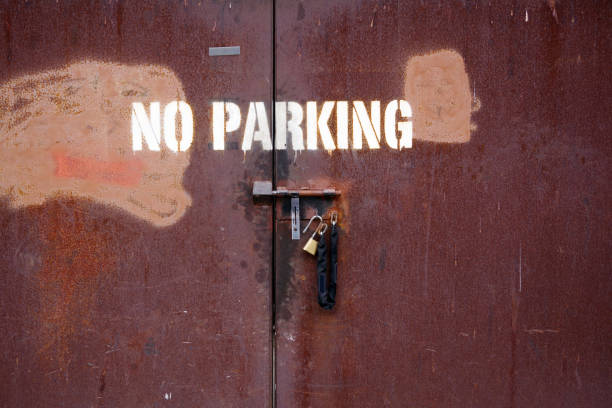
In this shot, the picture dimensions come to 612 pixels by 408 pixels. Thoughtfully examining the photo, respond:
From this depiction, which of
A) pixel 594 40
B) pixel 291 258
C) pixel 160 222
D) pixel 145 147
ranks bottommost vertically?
pixel 291 258

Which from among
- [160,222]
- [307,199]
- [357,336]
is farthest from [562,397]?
[160,222]

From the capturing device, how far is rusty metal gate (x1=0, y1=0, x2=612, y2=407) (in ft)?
3.93

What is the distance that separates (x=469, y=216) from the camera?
3.96 feet

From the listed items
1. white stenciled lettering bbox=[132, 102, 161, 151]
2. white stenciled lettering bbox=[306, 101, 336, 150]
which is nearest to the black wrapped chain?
white stenciled lettering bbox=[306, 101, 336, 150]

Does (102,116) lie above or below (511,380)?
above

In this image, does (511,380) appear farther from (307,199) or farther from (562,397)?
(307,199)

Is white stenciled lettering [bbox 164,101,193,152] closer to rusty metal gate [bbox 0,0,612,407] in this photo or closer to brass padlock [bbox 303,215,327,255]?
rusty metal gate [bbox 0,0,612,407]

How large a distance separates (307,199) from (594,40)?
3.65ft

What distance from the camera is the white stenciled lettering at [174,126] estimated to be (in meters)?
1.24

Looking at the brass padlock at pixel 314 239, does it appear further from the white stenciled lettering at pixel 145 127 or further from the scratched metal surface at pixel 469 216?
the white stenciled lettering at pixel 145 127

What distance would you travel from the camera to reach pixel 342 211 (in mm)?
1225

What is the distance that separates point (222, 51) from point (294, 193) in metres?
0.56

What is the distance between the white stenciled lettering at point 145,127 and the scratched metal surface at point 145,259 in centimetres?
5

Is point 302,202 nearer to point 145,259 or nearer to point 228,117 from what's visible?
point 228,117
